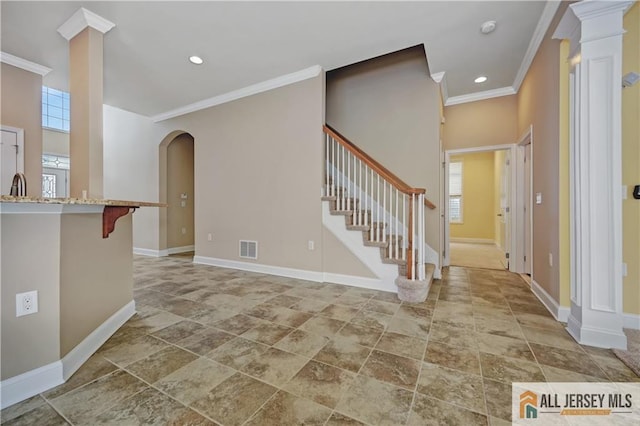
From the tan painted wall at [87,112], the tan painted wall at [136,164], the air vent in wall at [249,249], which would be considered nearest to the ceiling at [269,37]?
the tan painted wall at [87,112]

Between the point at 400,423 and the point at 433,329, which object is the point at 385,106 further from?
the point at 400,423

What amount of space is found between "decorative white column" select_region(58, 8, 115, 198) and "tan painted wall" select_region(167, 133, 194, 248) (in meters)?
3.12

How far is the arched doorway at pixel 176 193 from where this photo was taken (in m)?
5.68

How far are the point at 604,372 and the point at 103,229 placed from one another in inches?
139

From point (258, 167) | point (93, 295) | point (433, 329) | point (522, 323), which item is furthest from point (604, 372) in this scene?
point (258, 167)

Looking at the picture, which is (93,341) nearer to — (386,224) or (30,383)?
(30,383)

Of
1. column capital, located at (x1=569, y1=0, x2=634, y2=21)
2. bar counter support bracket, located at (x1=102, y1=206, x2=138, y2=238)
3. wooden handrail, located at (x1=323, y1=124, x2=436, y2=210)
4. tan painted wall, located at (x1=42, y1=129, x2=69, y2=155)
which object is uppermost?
tan painted wall, located at (x1=42, y1=129, x2=69, y2=155)

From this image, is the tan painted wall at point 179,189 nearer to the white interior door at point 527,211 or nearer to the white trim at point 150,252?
the white trim at point 150,252

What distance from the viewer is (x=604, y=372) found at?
1602 mm

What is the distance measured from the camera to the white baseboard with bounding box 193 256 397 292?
330cm

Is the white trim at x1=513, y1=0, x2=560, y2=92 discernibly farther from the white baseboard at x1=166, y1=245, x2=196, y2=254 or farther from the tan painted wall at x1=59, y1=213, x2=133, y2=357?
the white baseboard at x1=166, y1=245, x2=196, y2=254

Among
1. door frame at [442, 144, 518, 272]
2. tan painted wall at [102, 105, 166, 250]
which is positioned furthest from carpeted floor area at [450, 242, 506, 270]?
tan painted wall at [102, 105, 166, 250]

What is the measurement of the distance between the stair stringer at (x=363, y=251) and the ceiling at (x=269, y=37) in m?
2.02

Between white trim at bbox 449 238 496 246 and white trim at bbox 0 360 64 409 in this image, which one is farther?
white trim at bbox 449 238 496 246
